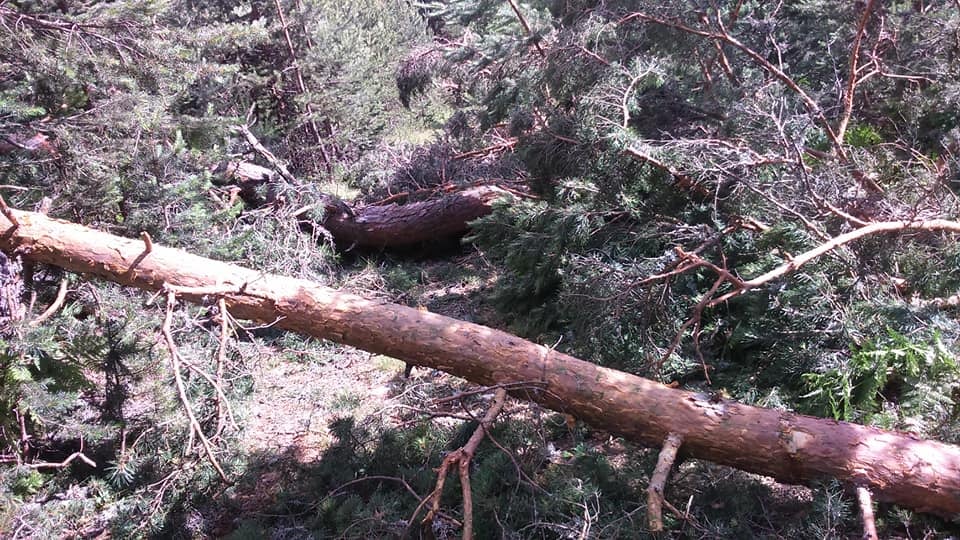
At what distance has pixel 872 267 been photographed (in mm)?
3385

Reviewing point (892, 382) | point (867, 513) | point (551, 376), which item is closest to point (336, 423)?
point (551, 376)

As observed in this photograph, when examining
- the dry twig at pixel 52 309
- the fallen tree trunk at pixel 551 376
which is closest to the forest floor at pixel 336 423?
the fallen tree trunk at pixel 551 376

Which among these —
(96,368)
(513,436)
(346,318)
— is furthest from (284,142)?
(513,436)

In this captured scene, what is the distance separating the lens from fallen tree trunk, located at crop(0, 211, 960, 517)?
254 cm

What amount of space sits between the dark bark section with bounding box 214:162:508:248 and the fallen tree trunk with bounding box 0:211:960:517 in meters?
2.91

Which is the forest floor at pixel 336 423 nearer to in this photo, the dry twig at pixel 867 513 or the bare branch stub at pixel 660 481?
the bare branch stub at pixel 660 481

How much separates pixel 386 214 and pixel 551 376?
12.8 feet

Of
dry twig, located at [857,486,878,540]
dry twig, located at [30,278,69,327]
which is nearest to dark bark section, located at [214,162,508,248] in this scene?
dry twig, located at [30,278,69,327]

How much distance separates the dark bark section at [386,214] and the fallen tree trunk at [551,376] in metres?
2.91

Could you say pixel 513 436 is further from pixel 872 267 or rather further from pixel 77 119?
pixel 77 119

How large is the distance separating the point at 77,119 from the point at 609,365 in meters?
4.20

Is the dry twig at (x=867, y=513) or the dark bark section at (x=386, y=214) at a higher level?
the dry twig at (x=867, y=513)

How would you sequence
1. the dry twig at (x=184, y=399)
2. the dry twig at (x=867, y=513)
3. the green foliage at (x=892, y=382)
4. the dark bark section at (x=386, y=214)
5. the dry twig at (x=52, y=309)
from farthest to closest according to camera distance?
the dark bark section at (x=386, y=214) < the dry twig at (x=52, y=309) < the green foliage at (x=892, y=382) < the dry twig at (x=184, y=399) < the dry twig at (x=867, y=513)

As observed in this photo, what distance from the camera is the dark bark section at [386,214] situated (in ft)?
20.5
